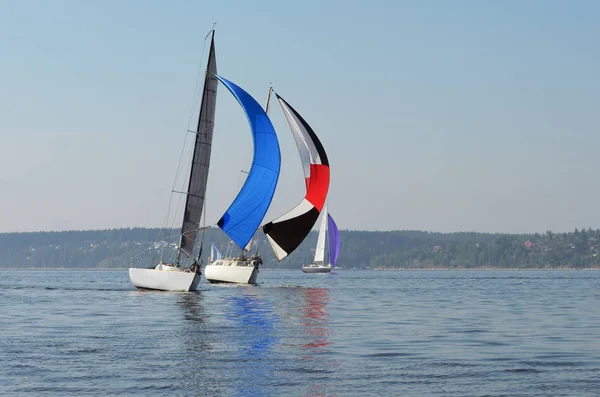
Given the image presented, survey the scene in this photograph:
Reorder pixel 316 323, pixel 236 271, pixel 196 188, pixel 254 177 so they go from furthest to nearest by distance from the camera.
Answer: pixel 236 271 → pixel 254 177 → pixel 196 188 → pixel 316 323

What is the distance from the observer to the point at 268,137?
187 ft

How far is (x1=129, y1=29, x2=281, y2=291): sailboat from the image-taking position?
55.0m

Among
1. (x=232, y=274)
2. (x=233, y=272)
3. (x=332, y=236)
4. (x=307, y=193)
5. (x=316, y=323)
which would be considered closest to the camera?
(x=316, y=323)

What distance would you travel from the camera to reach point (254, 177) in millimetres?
56625

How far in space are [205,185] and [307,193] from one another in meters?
Answer: 13.3

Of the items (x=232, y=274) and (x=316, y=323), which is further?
(x=232, y=274)

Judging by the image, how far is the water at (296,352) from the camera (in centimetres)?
1955

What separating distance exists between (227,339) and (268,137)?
97.7ft

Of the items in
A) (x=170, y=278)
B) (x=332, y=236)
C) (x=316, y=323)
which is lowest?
(x=316, y=323)

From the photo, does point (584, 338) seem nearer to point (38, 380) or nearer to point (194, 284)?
point (38, 380)

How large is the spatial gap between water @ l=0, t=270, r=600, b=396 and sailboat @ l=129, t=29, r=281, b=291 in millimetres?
12594

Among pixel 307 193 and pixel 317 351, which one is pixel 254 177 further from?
pixel 317 351

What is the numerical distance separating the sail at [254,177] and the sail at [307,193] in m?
9.87

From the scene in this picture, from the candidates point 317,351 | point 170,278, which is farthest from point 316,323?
point 170,278
